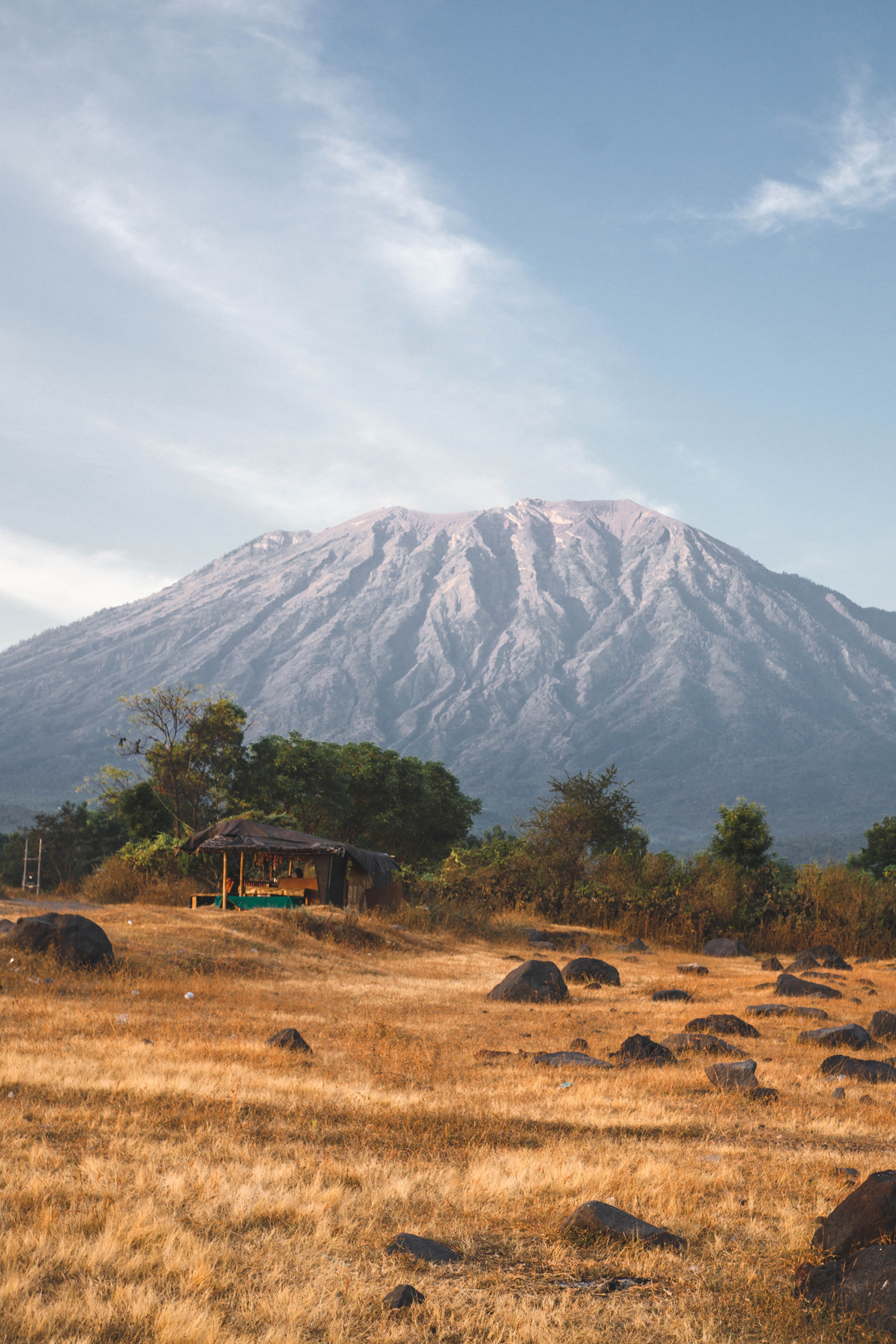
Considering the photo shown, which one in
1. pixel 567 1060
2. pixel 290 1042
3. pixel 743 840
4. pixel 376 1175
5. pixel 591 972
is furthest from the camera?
pixel 743 840

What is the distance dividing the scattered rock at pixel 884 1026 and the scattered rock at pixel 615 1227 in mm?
9215

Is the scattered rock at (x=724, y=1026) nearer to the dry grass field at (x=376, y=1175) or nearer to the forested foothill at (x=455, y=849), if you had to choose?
the dry grass field at (x=376, y=1175)

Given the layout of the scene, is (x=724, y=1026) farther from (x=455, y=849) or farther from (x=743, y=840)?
(x=455, y=849)

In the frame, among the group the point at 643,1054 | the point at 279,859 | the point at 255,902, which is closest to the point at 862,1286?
the point at 643,1054

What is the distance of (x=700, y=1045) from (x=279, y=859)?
2040cm

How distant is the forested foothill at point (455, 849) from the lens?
2964 cm

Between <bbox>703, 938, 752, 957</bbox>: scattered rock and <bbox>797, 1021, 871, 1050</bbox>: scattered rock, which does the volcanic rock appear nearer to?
<bbox>797, 1021, 871, 1050</bbox>: scattered rock

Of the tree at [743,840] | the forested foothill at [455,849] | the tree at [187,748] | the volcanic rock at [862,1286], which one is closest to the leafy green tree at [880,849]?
the forested foothill at [455,849]

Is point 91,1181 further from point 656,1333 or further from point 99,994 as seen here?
point 99,994

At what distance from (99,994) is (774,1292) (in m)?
11.1

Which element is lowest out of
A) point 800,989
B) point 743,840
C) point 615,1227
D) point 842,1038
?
point 800,989

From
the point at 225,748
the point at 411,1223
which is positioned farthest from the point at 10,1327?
the point at 225,748

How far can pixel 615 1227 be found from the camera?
18.0 feet

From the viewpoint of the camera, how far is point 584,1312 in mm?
4559
